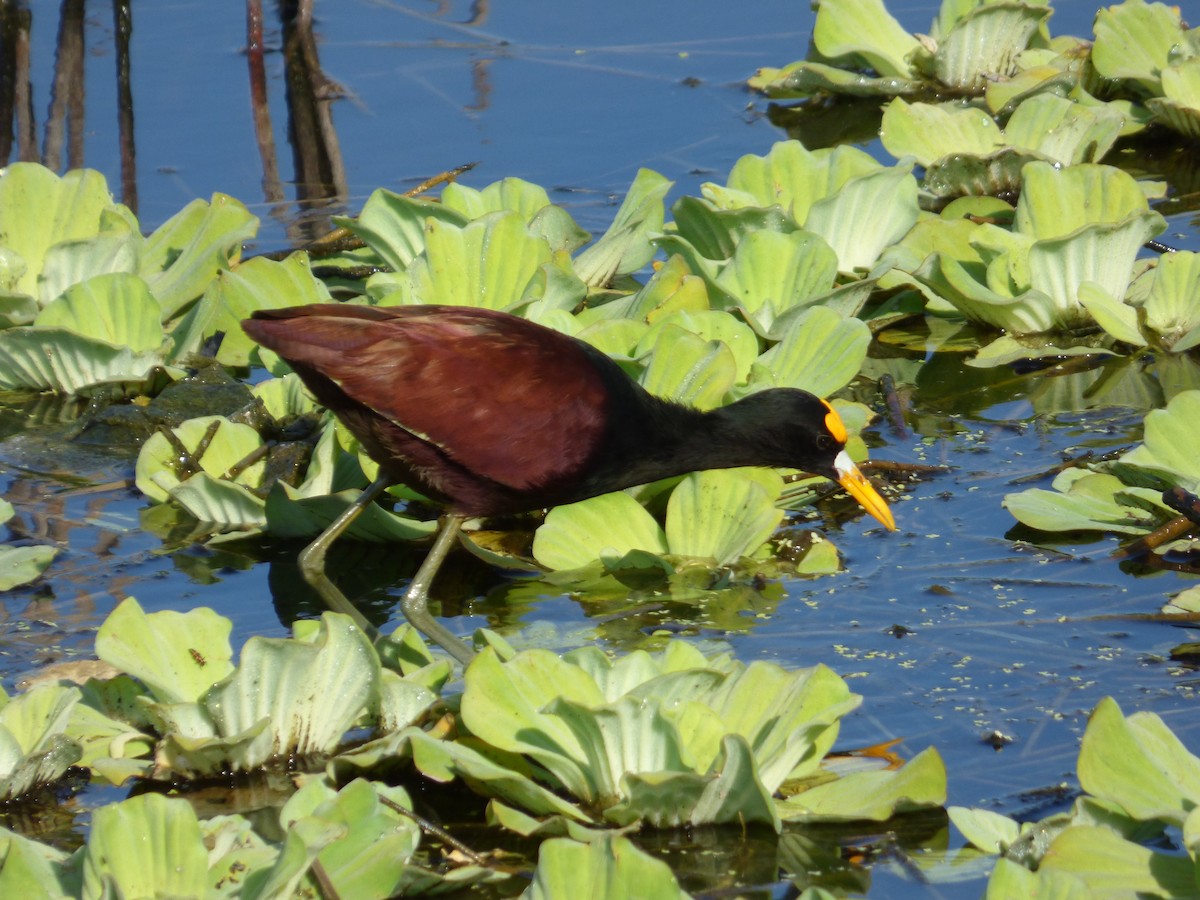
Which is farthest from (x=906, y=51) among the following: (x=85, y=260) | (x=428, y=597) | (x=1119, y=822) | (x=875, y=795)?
(x=1119, y=822)

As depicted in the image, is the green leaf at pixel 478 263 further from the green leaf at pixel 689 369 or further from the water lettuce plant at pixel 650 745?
the water lettuce plant at pixel 650 745

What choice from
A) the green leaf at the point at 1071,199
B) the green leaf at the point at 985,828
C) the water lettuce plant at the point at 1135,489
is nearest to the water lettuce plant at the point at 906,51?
the green leaf at the point at 1071,199

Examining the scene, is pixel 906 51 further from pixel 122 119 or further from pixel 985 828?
pixel 985 828

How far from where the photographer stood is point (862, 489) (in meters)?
4.48

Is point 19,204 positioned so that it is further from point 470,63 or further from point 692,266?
point 470,63

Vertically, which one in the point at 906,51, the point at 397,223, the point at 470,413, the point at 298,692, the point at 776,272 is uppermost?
the point at 906,51

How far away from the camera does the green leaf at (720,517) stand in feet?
13.9

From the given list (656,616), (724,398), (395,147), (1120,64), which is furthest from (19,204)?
(1120,64)

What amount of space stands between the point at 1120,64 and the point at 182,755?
5042 millimetres

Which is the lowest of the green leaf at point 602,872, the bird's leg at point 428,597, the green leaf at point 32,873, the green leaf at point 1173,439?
the bird's leg at point 428,597

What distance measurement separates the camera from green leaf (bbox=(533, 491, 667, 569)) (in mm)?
4352

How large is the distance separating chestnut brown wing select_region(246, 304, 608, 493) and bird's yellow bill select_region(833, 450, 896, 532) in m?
0.66

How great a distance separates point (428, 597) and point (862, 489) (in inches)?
46.0

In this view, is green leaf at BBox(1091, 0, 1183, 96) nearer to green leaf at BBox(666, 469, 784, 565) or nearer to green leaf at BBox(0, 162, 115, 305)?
green leaf at BBox(666, 469, 784, 565)
